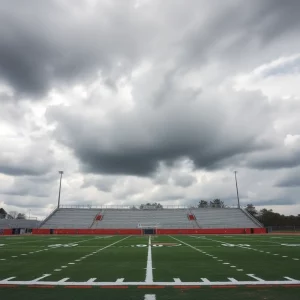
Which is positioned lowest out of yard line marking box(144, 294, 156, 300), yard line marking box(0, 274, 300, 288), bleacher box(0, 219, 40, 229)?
yard line marking box(144, 294, 156, 300)

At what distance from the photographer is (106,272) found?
11.0 m

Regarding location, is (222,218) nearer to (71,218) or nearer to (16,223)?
(71,218)

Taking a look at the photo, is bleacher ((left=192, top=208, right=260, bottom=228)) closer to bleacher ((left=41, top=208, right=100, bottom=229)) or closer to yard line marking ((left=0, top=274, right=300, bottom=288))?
bleacher ((left=41, top=208, right=100, bottom=229))

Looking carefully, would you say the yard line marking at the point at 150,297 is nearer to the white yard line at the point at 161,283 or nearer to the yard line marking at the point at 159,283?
the yard line marking at the point at 159,283

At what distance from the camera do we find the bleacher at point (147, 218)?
6481 cm

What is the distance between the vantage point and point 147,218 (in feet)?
232

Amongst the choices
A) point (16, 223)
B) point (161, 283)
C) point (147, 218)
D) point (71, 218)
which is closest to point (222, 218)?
point (147, 218)

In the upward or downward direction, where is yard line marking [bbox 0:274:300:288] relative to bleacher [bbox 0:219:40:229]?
downward

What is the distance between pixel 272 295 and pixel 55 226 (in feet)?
202

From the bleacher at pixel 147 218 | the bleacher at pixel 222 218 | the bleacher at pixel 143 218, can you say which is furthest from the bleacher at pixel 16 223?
the bleacher at pixel 222 218

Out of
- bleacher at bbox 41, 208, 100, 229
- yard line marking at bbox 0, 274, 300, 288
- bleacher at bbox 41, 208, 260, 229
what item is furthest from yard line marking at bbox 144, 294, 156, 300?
bleacher at bbox 41, 208, 100, 229

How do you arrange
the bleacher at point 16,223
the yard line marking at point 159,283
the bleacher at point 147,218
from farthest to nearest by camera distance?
the bleacher at point 16,223, the bleacher at point 147,218, the yard line marking at point 159,283

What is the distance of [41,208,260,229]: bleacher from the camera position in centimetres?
6481

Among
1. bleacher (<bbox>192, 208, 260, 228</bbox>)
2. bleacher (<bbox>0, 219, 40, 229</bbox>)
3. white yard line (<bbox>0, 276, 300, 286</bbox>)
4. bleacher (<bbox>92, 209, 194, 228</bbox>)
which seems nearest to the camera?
white yard line (<bbox>0, 276, 300, 286</bbox>)
